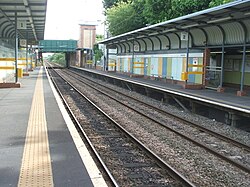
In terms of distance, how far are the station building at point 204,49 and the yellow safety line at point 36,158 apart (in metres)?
7.76

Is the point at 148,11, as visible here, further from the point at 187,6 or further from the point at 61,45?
the point at 61,45

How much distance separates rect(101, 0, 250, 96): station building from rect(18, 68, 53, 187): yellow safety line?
7760mm

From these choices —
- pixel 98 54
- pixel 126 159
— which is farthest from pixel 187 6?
pixel 98 54

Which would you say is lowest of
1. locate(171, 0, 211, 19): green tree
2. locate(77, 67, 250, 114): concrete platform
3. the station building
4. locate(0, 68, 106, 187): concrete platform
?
locate(0, 68, 106, 187): concrete platform

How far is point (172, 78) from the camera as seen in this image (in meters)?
22.8

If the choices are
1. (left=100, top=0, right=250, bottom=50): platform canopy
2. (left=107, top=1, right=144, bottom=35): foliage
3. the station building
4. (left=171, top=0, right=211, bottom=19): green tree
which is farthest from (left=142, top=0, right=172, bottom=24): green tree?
(left=100, top=0, right=250, bottom=50): platform canopy

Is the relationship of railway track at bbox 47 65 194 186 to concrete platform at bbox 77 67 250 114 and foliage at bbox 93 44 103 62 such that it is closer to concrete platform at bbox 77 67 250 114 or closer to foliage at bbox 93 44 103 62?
concrete platform at bbox 77 67 250 114

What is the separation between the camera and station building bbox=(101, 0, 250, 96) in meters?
14.8

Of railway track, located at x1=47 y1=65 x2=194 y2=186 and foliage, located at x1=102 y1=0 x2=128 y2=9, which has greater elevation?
foliage, located at x1=102 y1=0 x2=128 y2=9

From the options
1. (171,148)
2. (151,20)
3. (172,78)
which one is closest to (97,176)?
(171,148)

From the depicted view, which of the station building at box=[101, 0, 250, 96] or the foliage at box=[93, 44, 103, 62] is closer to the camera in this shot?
the station building at box=[101, 0, 250, 96]

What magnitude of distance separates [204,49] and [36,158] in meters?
14.4

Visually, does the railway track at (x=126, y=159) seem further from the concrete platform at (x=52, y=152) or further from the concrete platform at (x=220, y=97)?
the concrete platform at (x=220, y=97)

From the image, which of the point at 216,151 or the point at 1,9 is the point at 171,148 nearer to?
the point at 216,151
